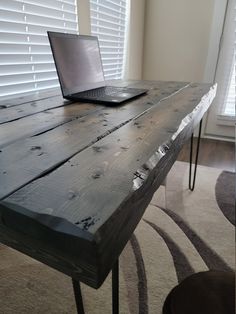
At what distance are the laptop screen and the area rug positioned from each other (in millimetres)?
816

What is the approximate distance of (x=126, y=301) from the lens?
983 millimetres

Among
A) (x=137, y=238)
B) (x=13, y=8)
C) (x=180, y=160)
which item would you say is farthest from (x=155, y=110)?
(x=180, y=160)

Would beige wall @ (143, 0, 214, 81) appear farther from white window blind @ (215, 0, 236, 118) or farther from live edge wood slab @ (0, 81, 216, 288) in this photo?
live edge wood slab @ (0, 81, 216, 288)

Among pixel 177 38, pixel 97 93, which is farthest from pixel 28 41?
pixel 177 38

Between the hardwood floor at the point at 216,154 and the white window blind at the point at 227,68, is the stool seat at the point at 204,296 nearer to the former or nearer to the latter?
the hardwood floor at the point at 216,154

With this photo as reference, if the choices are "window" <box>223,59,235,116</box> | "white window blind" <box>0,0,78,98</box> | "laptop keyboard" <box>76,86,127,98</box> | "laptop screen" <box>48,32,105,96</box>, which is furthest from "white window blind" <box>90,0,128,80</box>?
"window" <box>223,59,235,116</box>

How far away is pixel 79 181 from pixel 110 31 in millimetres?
1930

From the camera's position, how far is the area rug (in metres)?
0.98

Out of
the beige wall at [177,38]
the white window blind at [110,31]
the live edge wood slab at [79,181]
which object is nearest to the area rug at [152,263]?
the live edge wood slab at [79,181]

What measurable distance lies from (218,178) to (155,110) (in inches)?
52.3

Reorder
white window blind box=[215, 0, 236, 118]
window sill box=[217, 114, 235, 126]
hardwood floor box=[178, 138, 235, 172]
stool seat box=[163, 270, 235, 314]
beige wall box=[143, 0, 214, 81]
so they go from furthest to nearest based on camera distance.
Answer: window sill box=[217, 114, 235, 126] → beige wall box=[143, 0, 214, 81] → white window blind box=[215, 0, 236, 118] → hardwood floor box=[178, 138, 235, 172] → stool seat box=[163, 270, 235, 314]

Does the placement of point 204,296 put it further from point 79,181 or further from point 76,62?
point 76,62

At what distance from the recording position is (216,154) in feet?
7.93

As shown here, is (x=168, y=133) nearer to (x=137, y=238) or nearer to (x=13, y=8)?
(x=137, y=238)
